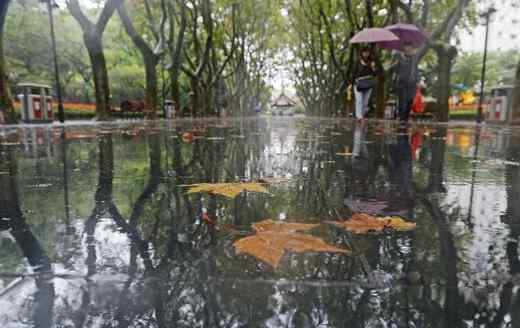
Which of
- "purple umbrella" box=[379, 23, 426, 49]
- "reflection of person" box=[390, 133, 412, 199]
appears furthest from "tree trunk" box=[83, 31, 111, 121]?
"reflection of person" box=[390, 133, 412, 199]

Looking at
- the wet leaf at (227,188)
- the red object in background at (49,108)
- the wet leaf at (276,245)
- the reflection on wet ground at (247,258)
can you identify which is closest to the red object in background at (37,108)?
the red object in background at (49,108)

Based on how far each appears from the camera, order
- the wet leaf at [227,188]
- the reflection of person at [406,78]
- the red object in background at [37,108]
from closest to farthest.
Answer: the wet leaf at [227,188] → the reflection of person at [406,78] → the red object in background at [37,108]

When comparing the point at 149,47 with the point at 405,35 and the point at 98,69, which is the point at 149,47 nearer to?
the point at 98,69

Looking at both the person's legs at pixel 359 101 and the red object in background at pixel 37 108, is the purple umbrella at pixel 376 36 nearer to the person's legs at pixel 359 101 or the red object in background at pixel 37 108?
the person's legs at pixel 359 101

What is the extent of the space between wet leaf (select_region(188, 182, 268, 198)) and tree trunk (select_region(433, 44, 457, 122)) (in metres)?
13.6

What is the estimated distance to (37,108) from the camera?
14.7 meters

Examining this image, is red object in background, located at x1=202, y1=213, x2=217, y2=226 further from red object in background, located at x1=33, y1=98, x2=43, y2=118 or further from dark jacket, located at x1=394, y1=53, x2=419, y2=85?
red object in background, located at x1=33, y1=98, x2=43, y2=118

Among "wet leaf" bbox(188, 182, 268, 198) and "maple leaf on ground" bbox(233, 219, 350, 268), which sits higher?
"maple leaf on ground" bbox(233, 219, 350, 268)

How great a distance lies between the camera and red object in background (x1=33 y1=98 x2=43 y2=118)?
47.7ft

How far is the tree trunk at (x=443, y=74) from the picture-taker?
13.7 meters

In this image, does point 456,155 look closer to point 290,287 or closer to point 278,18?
point 290,287

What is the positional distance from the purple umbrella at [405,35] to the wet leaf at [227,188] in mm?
11714

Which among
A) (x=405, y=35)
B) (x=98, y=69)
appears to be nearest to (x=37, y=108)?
(x=98, y=69)

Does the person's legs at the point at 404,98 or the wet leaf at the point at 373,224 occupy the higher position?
the person's legs at the point at 404,98
